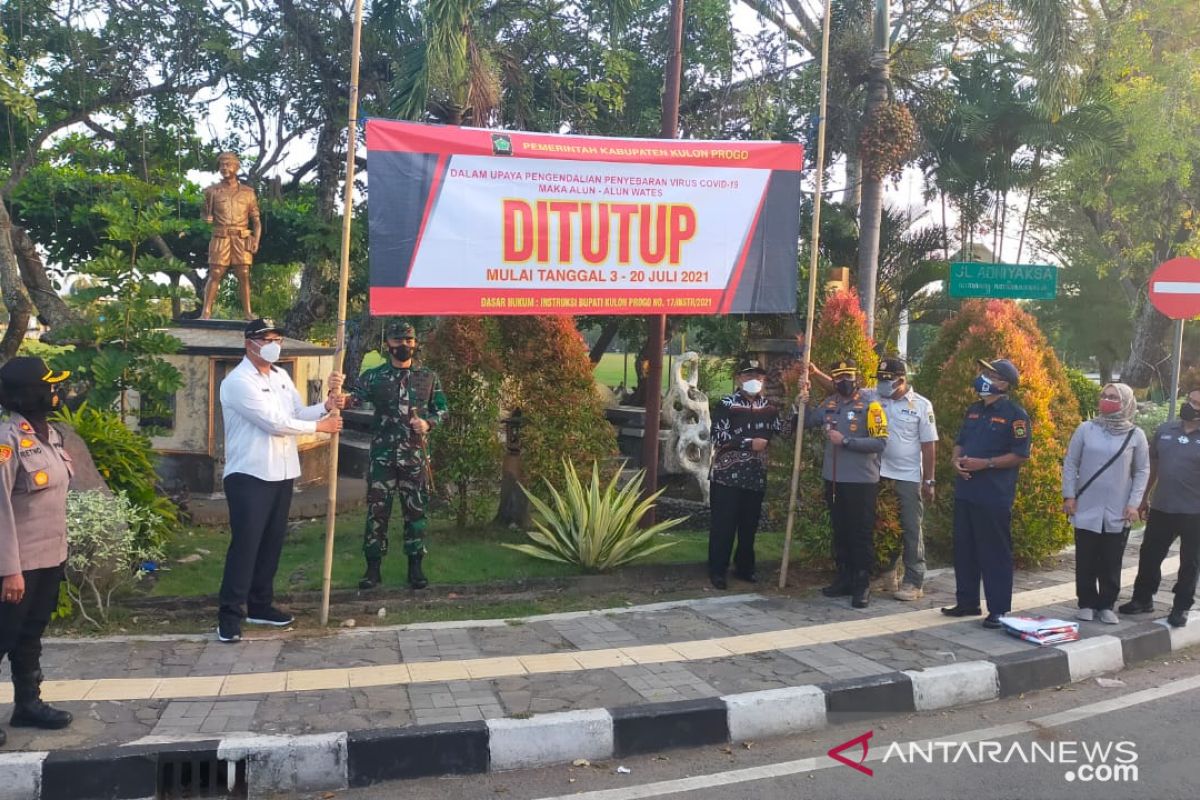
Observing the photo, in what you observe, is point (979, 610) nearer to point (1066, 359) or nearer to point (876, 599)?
point (876, 599)

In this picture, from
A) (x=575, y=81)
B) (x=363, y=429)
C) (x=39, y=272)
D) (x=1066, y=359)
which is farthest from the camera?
(x=1066, y=359)

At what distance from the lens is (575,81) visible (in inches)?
552

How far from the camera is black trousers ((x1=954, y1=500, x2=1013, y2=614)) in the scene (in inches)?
233

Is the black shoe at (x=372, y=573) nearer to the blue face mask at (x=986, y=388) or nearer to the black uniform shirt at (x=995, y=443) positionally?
the black uniform shirt at (x=995, y=443)

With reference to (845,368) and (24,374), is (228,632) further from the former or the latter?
(845,368)

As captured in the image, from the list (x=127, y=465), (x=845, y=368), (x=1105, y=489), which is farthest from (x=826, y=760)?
(x=127, y=465)

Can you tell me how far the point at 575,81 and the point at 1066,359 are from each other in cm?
3520

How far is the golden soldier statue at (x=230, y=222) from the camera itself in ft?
29.4

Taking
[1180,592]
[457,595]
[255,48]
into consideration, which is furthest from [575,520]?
[255,48]

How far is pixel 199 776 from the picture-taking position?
3873mm

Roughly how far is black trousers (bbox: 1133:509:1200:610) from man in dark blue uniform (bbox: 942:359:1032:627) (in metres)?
1.16

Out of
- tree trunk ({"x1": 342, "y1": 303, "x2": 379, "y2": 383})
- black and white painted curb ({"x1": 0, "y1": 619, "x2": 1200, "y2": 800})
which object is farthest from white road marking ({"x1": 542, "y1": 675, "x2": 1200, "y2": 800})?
tree trunk ({"x1": 342, "y1": 303, "x2": 379, "y2": 383})

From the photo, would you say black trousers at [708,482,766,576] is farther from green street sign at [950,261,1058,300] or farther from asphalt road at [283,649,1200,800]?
green street sign at [950,261,1058,300]

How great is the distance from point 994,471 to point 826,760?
2.54m
